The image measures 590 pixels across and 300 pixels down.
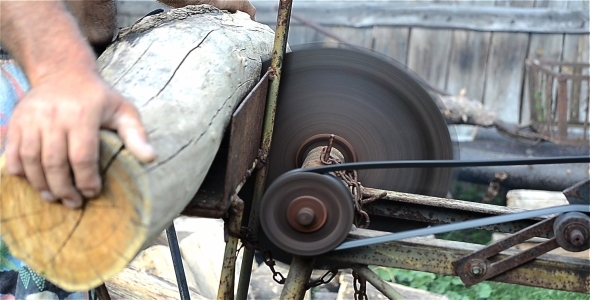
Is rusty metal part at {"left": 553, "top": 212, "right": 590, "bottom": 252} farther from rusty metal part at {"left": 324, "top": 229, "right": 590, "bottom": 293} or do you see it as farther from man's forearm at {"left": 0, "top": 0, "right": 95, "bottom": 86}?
man's forearm at {"left": 0, "top": 0, "right": 95, "bottom": 86}

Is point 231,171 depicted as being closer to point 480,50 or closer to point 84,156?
point 84,156

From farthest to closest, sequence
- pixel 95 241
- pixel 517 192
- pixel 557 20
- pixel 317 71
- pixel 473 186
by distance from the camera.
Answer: pixel 557 20, pixel 473 186, pixel 517 192, pixel 317 71, pixel 95 241

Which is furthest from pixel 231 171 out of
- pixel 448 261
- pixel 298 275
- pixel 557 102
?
pixel 557 102

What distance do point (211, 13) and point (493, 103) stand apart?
4.72 m

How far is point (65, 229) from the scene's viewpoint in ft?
3.99

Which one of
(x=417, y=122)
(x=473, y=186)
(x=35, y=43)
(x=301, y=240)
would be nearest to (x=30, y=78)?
(x=35, y=43)

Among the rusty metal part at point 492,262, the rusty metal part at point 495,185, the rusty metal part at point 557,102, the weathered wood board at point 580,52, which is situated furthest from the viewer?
the weathered wood board at point 580,52

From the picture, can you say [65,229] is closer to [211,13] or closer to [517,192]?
[211,13]

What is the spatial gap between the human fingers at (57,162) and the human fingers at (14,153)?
0.17ft

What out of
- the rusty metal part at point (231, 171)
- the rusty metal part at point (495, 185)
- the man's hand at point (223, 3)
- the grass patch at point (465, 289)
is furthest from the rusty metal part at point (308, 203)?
the rusty metal part at point (495, 185)

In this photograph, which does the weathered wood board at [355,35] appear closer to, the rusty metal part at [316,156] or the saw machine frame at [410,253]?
the rusty metal part at [316,156]

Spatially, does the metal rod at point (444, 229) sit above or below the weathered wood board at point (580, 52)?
above

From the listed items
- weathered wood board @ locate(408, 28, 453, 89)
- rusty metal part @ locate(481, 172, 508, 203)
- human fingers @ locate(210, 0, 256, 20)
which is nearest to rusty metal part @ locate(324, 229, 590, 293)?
human fingers @ locate(210, 0, 256, 20)

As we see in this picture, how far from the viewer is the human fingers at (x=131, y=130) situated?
1.14m
